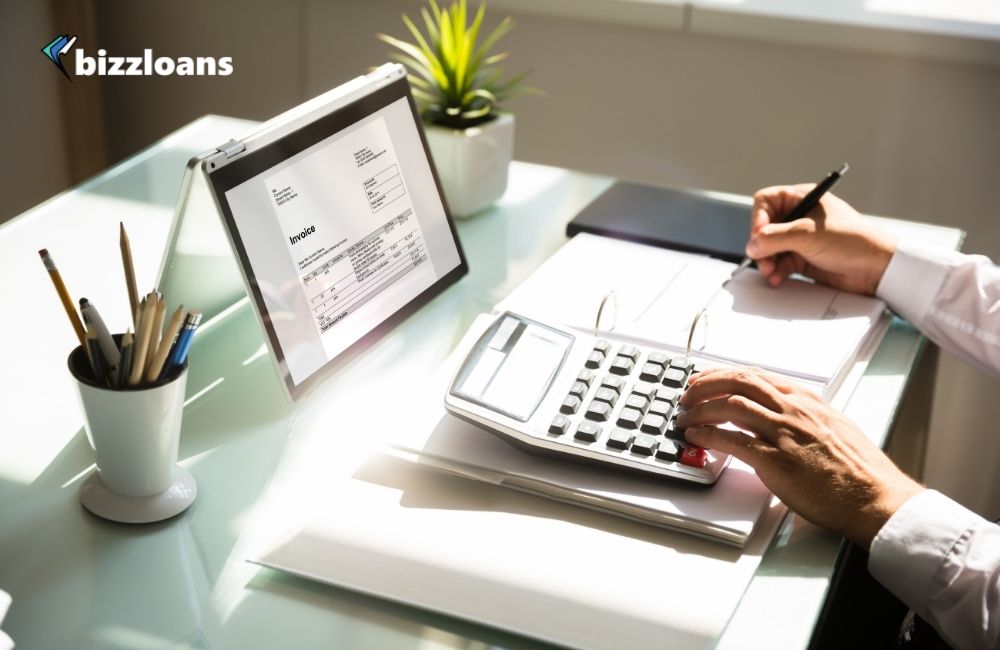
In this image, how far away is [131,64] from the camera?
2.87m

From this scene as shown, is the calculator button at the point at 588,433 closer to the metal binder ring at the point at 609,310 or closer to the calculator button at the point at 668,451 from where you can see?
the calculator button at the point at 668,451

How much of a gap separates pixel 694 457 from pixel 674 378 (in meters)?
0.12

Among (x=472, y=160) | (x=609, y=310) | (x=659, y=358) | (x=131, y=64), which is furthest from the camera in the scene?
(x=131, y=64)

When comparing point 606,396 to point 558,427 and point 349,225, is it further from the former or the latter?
point 349,225

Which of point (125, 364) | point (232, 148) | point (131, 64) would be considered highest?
point (232, 148)

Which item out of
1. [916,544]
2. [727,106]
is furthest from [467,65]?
[727,106]

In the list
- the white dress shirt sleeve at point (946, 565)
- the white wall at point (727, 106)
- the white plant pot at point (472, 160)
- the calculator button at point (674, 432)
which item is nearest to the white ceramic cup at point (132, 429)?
the calculator button at point (674, 432)

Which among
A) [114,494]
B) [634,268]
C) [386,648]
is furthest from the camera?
[634,268]

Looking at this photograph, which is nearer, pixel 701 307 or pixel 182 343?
pixel 182 343

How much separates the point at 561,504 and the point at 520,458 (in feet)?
0.19

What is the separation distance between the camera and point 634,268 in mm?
1366

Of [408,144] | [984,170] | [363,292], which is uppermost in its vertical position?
[408,144]

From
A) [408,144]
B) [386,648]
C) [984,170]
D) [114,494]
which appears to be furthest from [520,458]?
[984,170]

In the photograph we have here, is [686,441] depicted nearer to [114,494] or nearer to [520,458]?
[520,458]
